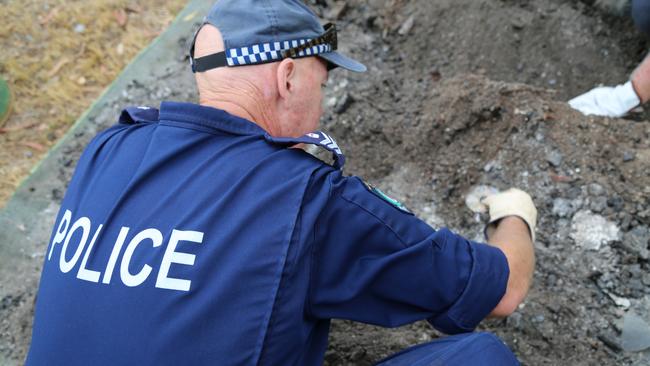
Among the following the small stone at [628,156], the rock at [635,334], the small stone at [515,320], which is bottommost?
the rock at [635,334]

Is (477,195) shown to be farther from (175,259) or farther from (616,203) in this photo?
(175,259)

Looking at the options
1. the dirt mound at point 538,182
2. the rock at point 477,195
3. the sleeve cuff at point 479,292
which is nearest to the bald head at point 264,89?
the sleeve cuff at point 479,292

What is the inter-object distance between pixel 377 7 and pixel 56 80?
7.76ft

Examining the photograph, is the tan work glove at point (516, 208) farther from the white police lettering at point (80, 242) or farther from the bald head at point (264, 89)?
the white police lettering at point (80, 242)

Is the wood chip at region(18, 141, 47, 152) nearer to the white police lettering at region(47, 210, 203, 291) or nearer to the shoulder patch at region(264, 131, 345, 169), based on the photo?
the white police lettering at region(47, 210, 203, 291)

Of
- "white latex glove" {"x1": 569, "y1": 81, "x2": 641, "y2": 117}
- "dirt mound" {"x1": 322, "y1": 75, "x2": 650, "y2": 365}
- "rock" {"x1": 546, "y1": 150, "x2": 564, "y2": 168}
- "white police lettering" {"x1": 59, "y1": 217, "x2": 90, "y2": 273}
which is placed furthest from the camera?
"white latex glove" {"x1": 569, "y1": 81, "x2": 641, "y2": 117}

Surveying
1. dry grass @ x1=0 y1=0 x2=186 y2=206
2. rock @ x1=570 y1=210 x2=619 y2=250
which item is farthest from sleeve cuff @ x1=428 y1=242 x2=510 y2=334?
dry grass @ x1=0 y1=0 x2=186 y2=206

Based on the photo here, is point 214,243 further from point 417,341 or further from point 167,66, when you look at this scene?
point 167,66

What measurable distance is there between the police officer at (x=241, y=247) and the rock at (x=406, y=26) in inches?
81.0

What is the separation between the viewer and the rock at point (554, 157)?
98.4 inches

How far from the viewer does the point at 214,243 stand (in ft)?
3.95

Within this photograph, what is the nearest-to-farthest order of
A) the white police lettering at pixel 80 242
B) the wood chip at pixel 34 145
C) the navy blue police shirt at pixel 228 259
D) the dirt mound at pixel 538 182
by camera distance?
the navy blue police shirt at pixel 228 259
the white police lettering at pixel 80 242
the dirt mound at pixel 538 182
the wood chip at pixel 34 145

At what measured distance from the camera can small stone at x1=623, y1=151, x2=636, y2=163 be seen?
247 cm

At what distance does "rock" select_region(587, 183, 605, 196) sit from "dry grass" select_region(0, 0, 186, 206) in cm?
312
